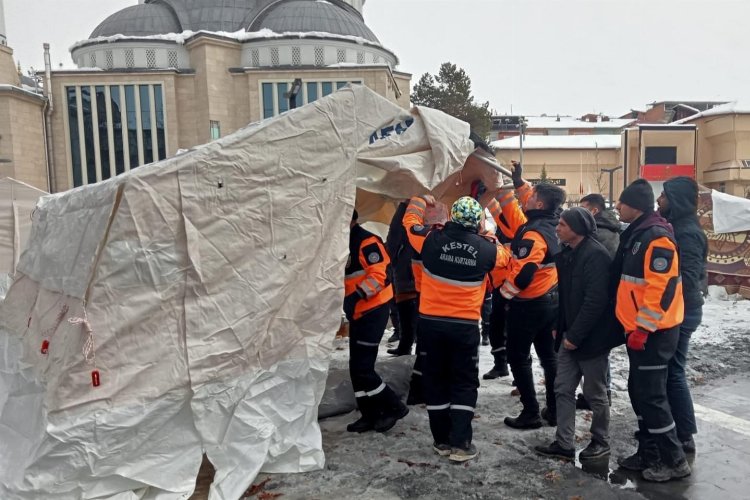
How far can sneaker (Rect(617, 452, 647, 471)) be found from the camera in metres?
3.96

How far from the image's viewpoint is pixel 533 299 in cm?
472

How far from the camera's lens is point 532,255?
4633 mm

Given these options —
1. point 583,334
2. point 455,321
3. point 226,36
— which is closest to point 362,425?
point 455,321

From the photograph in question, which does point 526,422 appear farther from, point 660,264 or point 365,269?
point 365,269

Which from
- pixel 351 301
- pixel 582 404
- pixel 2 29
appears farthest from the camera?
pixel 2 29

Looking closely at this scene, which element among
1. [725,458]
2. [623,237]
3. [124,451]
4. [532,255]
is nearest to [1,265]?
[124,451]

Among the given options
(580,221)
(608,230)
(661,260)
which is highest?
(580,221)

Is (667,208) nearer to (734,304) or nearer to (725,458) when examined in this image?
(725,458)

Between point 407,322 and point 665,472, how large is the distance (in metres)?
3.48

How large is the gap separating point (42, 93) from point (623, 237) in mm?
41739

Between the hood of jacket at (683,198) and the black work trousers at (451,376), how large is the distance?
2.17 metres

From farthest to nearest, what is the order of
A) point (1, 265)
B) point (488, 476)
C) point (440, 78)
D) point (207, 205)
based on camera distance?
point (440, 78), point (1, 265), point (488, 476), point (207, 205)

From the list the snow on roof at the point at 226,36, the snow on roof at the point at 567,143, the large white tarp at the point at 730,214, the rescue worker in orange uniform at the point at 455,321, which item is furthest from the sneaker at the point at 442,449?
the snow on roof at the point at 567,143

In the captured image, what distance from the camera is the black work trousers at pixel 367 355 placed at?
4621mm
